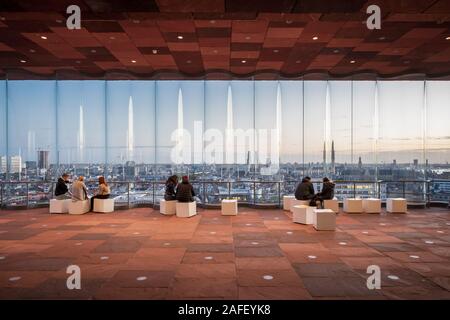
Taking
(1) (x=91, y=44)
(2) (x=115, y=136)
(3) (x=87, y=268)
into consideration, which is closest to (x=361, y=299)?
(3) (x=87, y=268)

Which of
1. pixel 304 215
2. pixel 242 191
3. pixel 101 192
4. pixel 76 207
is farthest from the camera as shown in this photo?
pixel 242 191

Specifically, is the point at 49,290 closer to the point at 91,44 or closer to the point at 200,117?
the point at 91,44

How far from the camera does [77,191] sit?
9453mm

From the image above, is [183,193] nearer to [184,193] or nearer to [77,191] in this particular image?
[184,193]

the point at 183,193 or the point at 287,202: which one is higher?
the point at 183,193

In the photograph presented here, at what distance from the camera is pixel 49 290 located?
13.0 feet

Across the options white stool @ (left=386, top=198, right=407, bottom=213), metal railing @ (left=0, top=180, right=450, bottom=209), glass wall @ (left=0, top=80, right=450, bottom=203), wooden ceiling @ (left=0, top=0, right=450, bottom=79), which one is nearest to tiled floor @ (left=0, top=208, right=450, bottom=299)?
white stool @ (left=386, top=198, right=407, bottom=213)

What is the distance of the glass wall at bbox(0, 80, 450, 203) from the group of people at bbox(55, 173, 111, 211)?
5.14ft

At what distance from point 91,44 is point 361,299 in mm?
8354

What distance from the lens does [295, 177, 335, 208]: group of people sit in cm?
884

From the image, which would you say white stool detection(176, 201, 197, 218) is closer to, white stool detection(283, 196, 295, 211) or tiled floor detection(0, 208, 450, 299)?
tiled floor detection(0, 208, 450, 299)

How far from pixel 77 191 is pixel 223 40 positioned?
634 cm

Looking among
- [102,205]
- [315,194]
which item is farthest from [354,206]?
[102,205]

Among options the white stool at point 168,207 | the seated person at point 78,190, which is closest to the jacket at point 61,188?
the seated person at point 78,190
